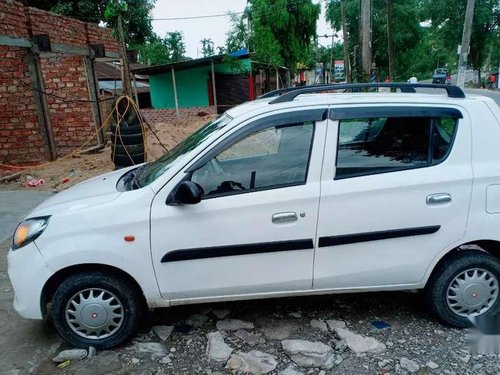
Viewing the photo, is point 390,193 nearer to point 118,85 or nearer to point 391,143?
point 391,143

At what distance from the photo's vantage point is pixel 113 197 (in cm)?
284

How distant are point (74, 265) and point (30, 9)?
8.19m

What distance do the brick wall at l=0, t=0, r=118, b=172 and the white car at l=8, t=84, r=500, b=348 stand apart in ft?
23.3

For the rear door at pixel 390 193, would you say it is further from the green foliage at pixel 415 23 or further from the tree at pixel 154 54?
the tree at pixel 154 54

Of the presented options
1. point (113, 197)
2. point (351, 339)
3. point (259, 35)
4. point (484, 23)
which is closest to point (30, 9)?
point (113, 197)

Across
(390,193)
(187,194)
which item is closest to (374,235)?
(390,193)

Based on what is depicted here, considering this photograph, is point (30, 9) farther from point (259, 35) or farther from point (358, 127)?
point (259, 35)

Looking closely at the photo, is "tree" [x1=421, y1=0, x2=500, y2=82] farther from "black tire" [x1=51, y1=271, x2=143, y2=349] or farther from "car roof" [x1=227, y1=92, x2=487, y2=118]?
"black tire" [x1=51, y1=271, x2=143, y2=349]

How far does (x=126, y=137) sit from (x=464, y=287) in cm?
638

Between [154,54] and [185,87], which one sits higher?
[154,54]

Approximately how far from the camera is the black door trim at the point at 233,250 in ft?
9.11

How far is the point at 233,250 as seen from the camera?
2.79 meters

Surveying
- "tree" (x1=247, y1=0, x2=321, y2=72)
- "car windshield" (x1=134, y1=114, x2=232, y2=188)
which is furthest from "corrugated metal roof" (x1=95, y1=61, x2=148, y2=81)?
"car windshield" (x1=134, y1=114, x2=232, y2=188)

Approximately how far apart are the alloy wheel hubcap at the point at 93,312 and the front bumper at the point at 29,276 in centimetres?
23
